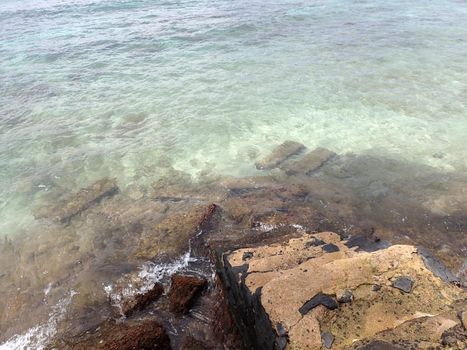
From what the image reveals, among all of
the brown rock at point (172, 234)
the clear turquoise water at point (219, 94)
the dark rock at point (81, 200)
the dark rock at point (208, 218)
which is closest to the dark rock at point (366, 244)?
the dark rock at point (208, 218)

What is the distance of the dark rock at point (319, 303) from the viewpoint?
15.6 ft

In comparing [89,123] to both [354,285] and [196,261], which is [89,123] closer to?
[196,261]

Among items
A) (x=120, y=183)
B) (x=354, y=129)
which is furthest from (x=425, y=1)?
(x=120, y=183)

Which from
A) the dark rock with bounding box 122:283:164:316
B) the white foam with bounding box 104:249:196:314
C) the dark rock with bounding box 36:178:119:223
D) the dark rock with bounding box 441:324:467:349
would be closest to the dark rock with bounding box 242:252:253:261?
the white foam with bounding box 104:249:196:314

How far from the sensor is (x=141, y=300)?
6492mm


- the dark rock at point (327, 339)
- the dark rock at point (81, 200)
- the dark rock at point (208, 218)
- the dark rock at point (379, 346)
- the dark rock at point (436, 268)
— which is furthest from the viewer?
the dark rock at point (81, 200)

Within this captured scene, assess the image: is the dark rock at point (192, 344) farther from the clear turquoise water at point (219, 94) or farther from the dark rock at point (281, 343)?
the clear turquoise water at point (219, 94)

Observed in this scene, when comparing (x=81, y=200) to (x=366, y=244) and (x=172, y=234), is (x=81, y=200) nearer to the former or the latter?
(x=172, y=234)

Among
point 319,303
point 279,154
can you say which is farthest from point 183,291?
point 279,154

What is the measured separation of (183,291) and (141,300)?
2.57 ft

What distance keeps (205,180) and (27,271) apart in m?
4.92

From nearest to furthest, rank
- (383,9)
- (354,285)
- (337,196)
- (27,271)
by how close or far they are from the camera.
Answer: (354,285)
(27,271)
(337,196)
(383,9)

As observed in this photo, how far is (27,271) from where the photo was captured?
8.00m

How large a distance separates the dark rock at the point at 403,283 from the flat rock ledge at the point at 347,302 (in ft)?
0.04
